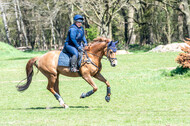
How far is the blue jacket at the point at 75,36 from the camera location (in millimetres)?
11586

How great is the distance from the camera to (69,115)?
9.94m

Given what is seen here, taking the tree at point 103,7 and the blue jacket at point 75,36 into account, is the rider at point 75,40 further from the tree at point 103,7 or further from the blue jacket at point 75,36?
the tree at point 103,7

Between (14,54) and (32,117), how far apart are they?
4390 centimetres

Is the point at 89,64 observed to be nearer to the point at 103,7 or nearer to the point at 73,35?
the point at 73,35

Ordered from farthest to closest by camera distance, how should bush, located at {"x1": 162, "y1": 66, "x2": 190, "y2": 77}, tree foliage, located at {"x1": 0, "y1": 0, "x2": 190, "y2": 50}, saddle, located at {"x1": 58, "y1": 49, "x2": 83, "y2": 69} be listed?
1. tree foliage, located at {"x1": 0, "y1": 0, "x2": 190, "y2": 50}
2. bush, located at {"x1": 162, "y1": 66, "x2": 190, "y2": 77}
3. saddle, located at {"x1": 58, "y1": 49, "x2": 83, "y2": 69}

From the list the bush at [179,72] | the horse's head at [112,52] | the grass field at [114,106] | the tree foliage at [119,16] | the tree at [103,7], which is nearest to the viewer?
the grass field at [114,106]

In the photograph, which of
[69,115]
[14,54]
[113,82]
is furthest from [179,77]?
[14,54]

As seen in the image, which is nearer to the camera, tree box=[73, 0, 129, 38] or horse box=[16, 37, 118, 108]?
horse box=[16, 37, 118, 108]

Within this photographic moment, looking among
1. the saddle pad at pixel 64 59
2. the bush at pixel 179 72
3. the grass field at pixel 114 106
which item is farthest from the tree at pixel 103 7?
the saddle pad at pixel 64 59

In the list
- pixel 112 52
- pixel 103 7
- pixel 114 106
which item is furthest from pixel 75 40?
pixel 103 7

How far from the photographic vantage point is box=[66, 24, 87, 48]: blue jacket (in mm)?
11586

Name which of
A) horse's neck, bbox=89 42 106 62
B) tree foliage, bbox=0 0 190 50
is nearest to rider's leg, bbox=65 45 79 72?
horse's neck, bbox=89 42 106 62

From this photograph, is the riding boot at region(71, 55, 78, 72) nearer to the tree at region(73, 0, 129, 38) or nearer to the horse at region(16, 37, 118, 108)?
the horse at region(16, 37, 118, 108)

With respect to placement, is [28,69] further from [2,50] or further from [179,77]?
[2,50]
